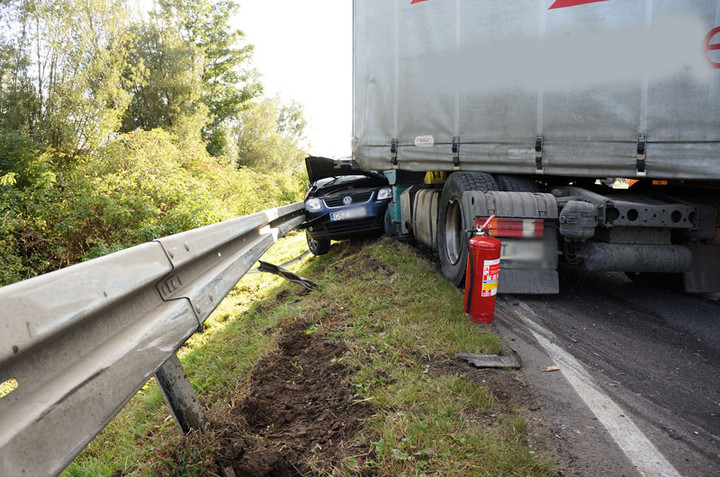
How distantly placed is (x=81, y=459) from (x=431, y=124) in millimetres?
4920

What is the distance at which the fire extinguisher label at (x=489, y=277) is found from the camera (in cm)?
409

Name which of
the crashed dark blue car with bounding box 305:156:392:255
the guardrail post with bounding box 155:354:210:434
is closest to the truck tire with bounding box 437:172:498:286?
the crashed dark blue car with bounding box 305:156:392:255

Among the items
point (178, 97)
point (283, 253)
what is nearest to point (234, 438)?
point (283, 253)

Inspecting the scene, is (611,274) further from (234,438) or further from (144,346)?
(144,346)

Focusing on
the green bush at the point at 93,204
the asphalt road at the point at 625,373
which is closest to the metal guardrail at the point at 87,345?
the asphalt road at the point at 625,373

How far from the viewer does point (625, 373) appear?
10.9 ft

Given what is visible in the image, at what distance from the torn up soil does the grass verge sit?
3cm

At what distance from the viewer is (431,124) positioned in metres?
6.02

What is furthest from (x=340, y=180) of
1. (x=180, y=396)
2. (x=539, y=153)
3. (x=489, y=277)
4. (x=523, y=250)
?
(x=180, y=396)

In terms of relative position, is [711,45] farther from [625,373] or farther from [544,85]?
[625,373]

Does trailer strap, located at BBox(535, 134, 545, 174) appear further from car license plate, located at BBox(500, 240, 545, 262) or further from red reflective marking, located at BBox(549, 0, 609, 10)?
red reflective marking, located at BBox(549, 0, 609, 10)

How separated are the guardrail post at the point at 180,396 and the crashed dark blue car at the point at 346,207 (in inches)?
247

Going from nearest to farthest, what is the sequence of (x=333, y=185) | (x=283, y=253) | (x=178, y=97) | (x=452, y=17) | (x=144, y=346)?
1. (x=144, y=346)
2. (x=452, y=17)
3. (x=333, y=185)
4. (x=283, y=253)
5. (x=178, y=97)

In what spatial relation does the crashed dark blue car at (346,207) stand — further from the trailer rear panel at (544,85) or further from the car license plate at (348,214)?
the trailer rear panel at (544,85)
